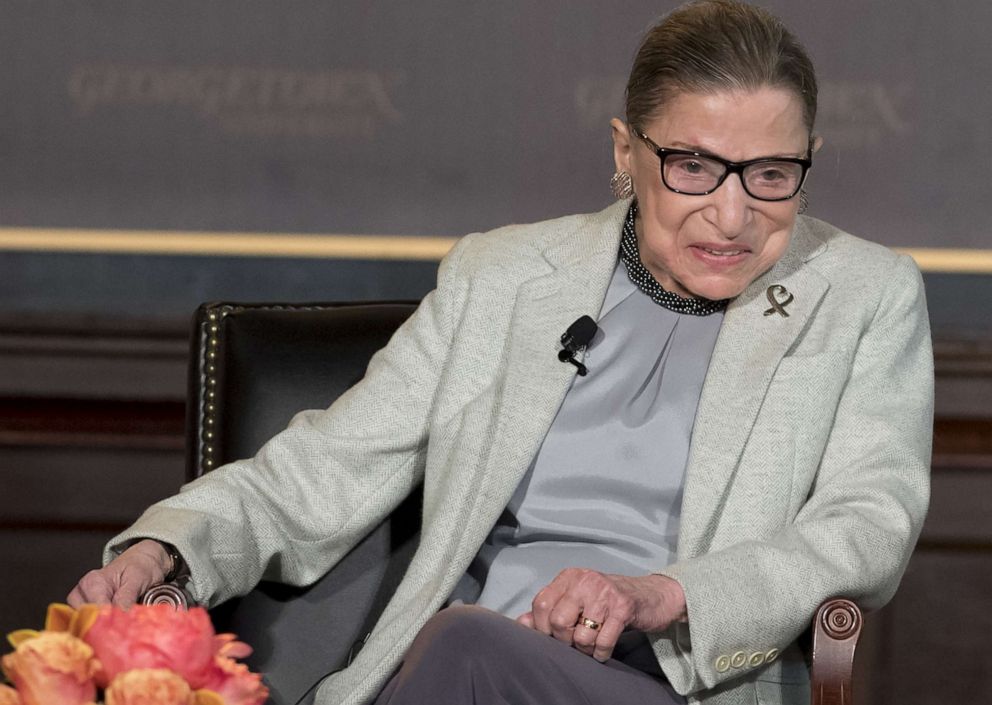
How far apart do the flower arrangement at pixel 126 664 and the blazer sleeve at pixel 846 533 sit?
82 cm

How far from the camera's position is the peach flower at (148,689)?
3.53 ft

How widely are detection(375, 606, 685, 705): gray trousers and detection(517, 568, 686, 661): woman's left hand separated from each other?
0.02 meters

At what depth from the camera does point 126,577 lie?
1.89 metres

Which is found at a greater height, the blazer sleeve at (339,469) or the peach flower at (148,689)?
the peach flower at (148,689)

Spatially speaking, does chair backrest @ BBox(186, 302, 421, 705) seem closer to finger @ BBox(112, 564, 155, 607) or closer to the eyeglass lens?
finger @ BBox(112, 564, 155, 607)

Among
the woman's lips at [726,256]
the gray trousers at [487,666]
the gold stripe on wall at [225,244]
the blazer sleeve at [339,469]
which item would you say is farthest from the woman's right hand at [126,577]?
the gold stripe on wall at [225,244]

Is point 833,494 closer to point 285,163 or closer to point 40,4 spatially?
point 285,163

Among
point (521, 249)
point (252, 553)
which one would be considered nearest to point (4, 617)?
point (252, 553)

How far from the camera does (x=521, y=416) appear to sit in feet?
6.90

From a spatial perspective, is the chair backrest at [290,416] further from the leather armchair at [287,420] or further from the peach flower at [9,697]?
the peach flower at [9,697]

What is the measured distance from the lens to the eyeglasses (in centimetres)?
199

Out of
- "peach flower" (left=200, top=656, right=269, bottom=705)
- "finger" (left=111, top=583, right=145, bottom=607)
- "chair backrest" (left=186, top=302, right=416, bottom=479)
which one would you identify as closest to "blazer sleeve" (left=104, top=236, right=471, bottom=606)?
"chair backrest" (left=186, top=302, right=416, bottom=479)

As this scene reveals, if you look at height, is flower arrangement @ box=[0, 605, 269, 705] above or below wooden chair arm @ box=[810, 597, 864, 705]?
above

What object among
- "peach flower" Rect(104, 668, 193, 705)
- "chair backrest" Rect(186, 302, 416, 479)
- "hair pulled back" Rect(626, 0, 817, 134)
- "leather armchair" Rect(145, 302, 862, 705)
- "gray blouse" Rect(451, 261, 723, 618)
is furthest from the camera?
"chair backrest" Rect(186, 302, 416, 479)
